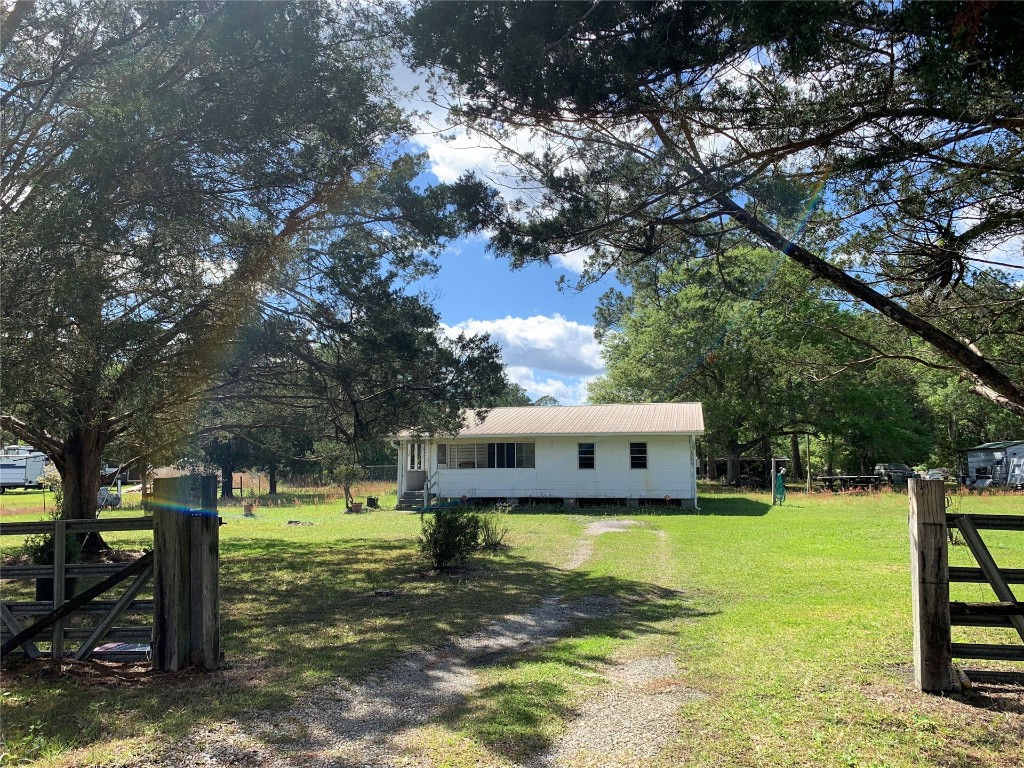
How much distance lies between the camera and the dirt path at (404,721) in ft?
11.9

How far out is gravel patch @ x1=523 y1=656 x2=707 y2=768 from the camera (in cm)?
362

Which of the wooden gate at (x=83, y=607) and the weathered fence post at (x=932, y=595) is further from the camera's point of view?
the wooden gate at (x=83, y=607)

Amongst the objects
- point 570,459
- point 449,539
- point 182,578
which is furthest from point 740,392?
point 182,578

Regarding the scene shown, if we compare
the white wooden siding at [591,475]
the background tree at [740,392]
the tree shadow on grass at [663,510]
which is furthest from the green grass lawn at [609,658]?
the background tree at [740,392]

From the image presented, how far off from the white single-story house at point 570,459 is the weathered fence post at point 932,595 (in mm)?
18363

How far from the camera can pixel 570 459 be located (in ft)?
81.1

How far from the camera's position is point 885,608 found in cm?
742

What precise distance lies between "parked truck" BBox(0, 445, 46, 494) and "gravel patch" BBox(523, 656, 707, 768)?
41.5 metres

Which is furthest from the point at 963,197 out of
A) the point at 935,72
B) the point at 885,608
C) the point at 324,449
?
the point at 324,449

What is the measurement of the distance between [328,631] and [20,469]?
4004cm

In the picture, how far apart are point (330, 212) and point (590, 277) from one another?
3.74 metres

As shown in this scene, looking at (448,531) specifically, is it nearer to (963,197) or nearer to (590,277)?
(590,277)

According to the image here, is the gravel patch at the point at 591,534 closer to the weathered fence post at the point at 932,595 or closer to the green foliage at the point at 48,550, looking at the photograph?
the weathered fence post at the point at 932,595

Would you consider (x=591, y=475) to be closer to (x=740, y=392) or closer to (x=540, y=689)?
(x=740, y=392)
